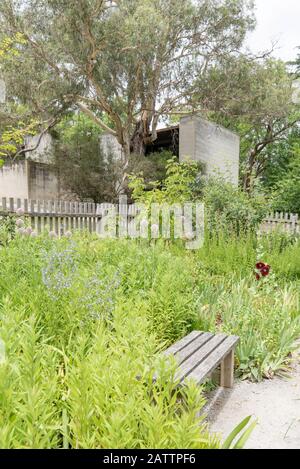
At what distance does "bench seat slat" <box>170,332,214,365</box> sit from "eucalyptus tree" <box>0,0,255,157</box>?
11335mm

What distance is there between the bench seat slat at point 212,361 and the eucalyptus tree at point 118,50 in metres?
11.4

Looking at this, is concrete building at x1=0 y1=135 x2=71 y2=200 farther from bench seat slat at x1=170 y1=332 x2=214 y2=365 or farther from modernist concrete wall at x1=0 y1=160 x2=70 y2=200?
bench seat slat at x1=170 y1=332 x2=214 y2=365

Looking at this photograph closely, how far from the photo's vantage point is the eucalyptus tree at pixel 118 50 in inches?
459

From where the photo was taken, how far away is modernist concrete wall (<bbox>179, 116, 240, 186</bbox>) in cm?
1452

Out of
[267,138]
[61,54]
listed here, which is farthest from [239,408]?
[267,138]

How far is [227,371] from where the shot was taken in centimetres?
274

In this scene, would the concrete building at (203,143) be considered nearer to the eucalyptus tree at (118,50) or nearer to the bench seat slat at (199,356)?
the eucalyptus tree at (118,50)

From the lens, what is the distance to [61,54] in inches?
475

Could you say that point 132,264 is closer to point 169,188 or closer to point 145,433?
point 145,433

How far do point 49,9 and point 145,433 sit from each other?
45.7ft

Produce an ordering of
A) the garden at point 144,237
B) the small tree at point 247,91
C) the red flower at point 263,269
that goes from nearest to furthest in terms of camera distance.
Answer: the garden at point 144,237
the red flower at point 263,269
the small tree at point 247,91

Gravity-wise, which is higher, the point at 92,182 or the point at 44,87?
the point at 44,87

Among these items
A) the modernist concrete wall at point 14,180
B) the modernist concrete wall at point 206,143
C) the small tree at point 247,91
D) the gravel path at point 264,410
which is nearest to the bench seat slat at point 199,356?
the gravel path at point 264,410

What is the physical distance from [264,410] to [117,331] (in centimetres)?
132
